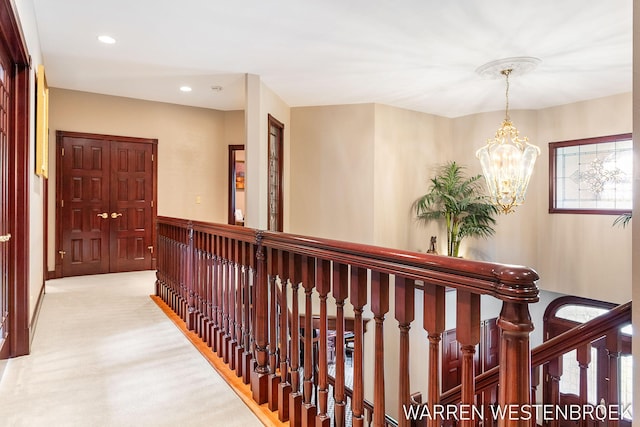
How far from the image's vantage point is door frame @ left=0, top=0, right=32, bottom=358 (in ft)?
7.70

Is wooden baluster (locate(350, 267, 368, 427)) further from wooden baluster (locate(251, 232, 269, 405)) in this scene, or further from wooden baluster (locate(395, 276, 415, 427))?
wooden baluster (locate(251, 232, 269, 405))

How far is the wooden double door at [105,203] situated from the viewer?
16.7 ft

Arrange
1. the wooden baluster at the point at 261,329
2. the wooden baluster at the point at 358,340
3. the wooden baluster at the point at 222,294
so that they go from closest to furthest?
1. the wooden baluster at the point at 358,340
2. the wooden baluster at the point at 261,329
3. the wooden baluster at the point at 222,294

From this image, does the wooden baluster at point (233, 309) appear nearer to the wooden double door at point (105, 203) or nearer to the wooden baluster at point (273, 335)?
the wooden baluster at point (273, 335)

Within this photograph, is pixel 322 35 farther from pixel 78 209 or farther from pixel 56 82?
pixel 78 209

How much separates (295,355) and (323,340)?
9.3 inches

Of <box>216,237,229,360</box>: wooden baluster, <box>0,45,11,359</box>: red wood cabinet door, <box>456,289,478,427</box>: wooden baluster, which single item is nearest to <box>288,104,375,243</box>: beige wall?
<box>216,237,229,360</box>: wooden baluster

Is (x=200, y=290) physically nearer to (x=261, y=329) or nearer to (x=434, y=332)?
(x=261, y=329)

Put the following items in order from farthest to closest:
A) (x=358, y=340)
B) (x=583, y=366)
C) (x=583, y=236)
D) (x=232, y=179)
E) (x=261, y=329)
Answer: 1. (x=232, y=179)
2. (x=583, y=236)
3. (x=261, y=329)
4. (x=583, y=366)
5. (x=358, y=340)

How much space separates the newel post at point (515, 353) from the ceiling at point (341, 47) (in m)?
2.47

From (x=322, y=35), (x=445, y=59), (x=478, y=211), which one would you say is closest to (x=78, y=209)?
(x=322, y=35)

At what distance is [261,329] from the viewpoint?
1.91m

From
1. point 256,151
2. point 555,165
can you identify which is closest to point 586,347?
point 256,151

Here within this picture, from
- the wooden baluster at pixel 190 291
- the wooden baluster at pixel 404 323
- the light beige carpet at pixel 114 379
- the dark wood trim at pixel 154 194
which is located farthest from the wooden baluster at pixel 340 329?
the dark wood trim at pixel 154 194
